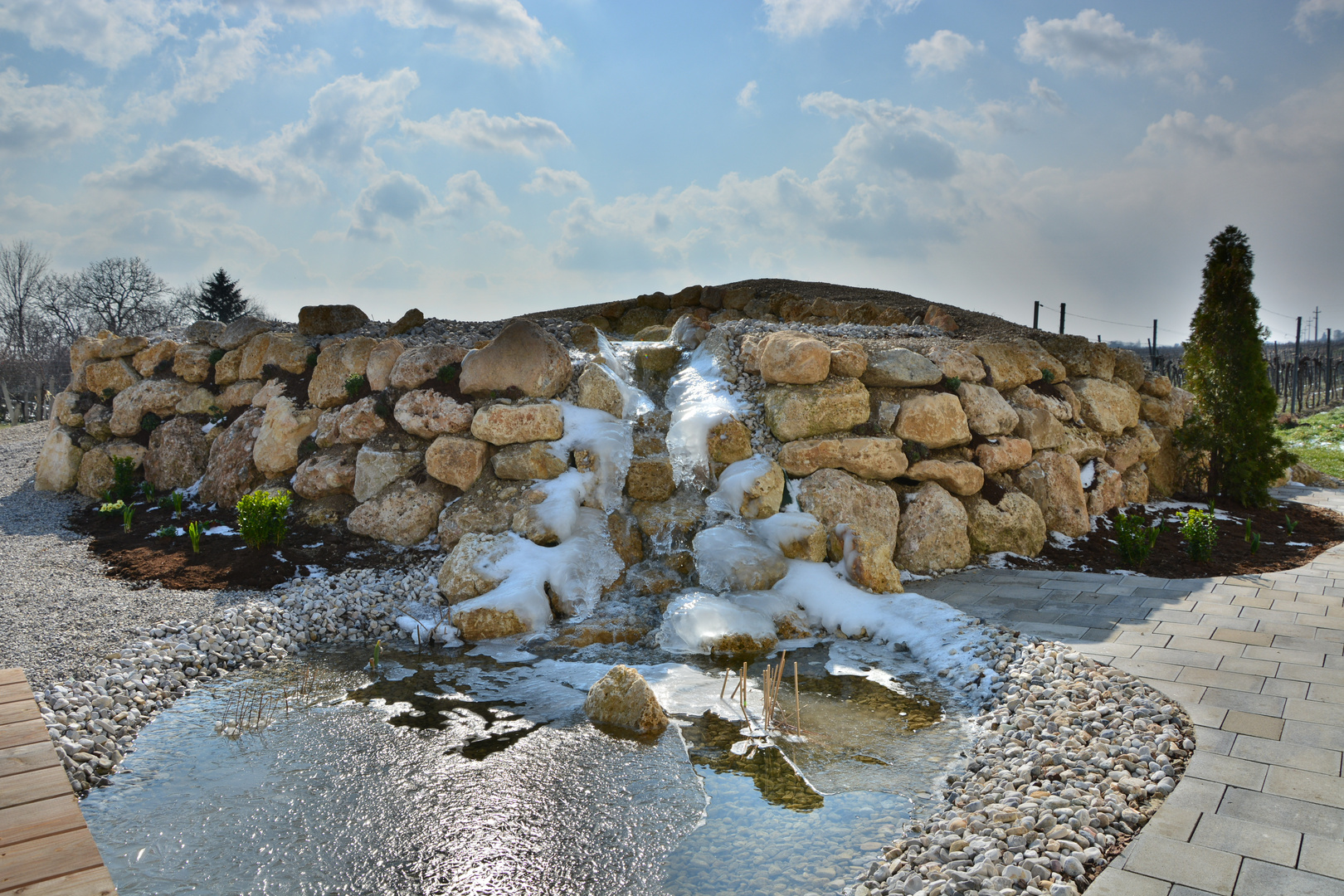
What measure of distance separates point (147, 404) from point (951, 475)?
9.57 metres

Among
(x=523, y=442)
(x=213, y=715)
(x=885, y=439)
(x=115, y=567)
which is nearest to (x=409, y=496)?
(x=523, y=442)

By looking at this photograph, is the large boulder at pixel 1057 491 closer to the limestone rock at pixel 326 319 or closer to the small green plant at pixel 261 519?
the small green plant at pixel 261 519

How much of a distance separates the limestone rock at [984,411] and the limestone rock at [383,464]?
5397 mm

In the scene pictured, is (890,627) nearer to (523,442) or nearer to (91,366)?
(523,442)

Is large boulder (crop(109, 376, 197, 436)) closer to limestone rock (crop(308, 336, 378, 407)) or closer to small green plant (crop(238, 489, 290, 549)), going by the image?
limestone rock (crop(308, 336, 378, 407))

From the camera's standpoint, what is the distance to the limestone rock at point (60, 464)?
9469mm

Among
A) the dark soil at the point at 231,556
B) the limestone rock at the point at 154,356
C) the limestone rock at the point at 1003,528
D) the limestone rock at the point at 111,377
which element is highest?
the limestone rock at the point at 154,356

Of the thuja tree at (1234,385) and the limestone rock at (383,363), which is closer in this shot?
the limestone rock at (383,363)

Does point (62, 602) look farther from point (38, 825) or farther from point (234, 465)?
point (38, 825)

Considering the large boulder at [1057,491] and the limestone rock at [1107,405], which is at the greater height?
the limestone rock at [1107,405]

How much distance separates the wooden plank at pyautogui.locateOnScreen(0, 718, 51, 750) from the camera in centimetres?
241

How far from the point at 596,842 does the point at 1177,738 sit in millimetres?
2682

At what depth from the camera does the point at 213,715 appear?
436cm

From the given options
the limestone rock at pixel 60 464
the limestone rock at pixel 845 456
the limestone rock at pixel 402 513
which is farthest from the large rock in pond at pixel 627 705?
the limestone rock at pixel 60 464
